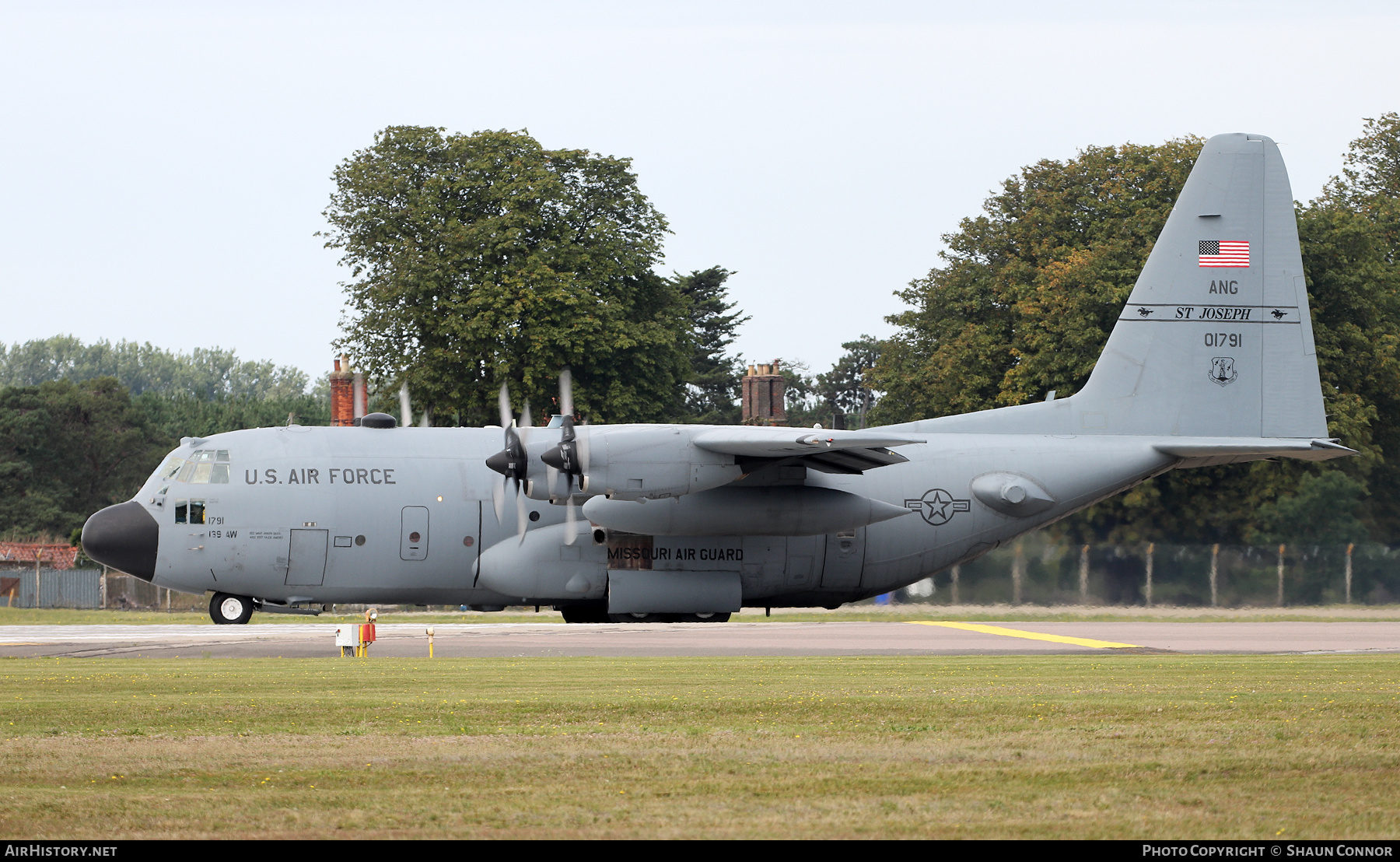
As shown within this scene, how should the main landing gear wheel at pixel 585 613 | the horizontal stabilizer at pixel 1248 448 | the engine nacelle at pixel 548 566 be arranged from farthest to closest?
1. the main landing gear wheel at pixel 585 613
2. the horizontal stabilizer at pixel 1248 448
3. the engine nacelle at pixel 548 566

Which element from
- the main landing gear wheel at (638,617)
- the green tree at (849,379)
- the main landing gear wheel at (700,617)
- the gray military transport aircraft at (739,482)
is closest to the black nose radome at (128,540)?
the gray military transport aircraft at (739,482)

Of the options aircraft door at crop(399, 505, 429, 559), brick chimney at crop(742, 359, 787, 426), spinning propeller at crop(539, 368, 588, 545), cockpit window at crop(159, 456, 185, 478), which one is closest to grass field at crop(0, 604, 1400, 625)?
aircraft door at crop(399, 505, 429, 559)

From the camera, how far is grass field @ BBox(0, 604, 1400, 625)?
106 ft

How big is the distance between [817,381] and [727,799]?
358 ft

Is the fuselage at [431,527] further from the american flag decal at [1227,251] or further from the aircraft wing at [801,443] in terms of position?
the american flag decal at [1227,251]

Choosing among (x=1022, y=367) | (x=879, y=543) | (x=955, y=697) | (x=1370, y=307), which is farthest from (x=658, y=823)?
(x=1370, y=307)

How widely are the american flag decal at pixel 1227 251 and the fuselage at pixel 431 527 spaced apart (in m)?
5.02

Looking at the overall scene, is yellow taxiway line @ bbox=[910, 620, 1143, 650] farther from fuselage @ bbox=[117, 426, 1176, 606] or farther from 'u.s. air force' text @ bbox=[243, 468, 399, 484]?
'u.s. air force' text @ bbox=[243, 468, 399, 484]

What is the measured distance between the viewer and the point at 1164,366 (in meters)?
26.3

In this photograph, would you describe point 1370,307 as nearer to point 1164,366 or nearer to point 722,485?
point 1164,366

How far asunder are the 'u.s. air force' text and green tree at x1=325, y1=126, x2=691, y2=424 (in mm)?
23263

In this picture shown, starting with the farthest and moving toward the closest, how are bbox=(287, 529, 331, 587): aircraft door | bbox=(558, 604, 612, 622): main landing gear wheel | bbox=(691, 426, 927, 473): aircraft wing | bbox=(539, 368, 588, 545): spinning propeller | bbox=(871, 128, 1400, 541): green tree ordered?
bbox=(871, 128, 1400, 541): green tree
bbox=(558, 604, 612, 622): main landing gear wheel
bbox=(287, 529, 331, 587): aircraft door
bbox=(539, 368, 588, 545): spinning propeller
bbox=(691, 426, 927, 473): aircraft wing

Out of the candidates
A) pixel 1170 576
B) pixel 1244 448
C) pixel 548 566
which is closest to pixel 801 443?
pixel 548 566

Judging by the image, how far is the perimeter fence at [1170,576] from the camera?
3212 cm
